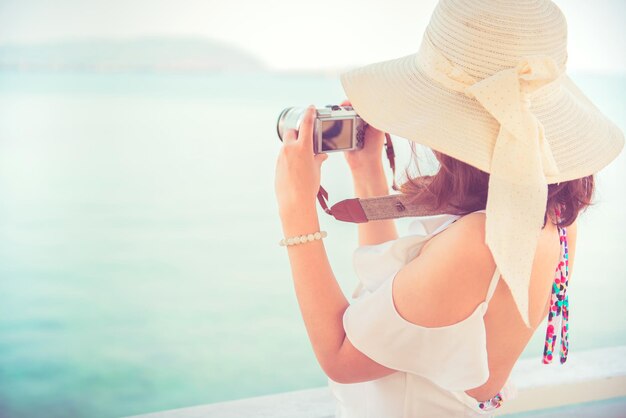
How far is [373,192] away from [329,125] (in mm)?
153

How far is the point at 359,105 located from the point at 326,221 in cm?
267

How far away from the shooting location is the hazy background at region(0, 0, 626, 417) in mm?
2430

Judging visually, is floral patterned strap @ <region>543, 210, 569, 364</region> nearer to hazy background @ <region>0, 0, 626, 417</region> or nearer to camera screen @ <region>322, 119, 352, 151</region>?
camera screen @ <region>322, 119, 352, 151</region>

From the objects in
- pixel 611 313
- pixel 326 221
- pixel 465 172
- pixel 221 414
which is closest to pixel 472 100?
pixel 465 172

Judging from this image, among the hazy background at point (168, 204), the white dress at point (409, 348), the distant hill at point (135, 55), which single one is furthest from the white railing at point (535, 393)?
the distant hill at point (135, 55)

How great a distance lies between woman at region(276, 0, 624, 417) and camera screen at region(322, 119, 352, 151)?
2.0 inches

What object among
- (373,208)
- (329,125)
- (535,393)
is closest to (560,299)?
(373,208)

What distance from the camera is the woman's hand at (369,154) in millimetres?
971

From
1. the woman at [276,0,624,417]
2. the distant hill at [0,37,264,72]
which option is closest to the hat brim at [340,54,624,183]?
the woman at [276,0,624,417]

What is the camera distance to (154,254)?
3.22m

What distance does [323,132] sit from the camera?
852mm

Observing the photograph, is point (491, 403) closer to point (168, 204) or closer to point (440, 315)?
point (440, 315)

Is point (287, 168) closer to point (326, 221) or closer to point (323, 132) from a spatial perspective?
point (323, 132)

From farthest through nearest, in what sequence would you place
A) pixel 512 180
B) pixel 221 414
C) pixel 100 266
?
pixel 100 266, pixel 221 414, pixel 512 180
